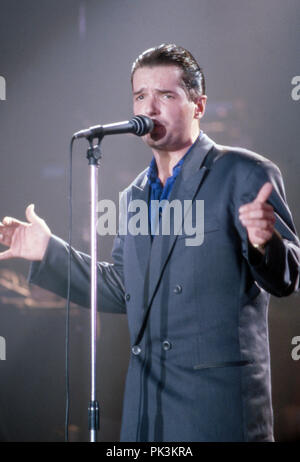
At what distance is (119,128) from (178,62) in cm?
47

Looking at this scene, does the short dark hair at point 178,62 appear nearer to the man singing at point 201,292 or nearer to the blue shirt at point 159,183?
the man singing at point 201,292

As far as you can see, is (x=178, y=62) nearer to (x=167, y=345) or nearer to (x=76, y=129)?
(x=76, y=129)

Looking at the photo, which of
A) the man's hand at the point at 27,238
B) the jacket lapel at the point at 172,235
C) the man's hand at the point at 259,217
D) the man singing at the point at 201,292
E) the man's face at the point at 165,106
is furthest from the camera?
the man's hand at the point at 27,238

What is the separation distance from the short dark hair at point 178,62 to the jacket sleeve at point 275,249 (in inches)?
15.9

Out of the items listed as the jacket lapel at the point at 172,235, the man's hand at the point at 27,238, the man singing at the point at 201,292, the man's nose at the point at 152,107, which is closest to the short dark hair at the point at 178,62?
the man singing at the point at 201,292

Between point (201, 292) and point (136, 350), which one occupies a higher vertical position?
point (201, 292)

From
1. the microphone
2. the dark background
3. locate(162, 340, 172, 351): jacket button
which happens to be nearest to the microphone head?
the microphone

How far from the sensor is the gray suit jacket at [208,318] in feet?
4.56

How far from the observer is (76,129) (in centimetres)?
231

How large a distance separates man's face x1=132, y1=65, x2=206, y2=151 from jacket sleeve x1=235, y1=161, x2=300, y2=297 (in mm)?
299

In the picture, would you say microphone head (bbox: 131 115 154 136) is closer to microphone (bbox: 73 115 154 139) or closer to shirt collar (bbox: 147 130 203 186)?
microphone (bbox: 73 115 154 139)

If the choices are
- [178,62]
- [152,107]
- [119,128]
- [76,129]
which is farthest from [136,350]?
[76,129]

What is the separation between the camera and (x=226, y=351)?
4.62 feet

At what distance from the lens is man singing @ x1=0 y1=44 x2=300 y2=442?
139 cm
